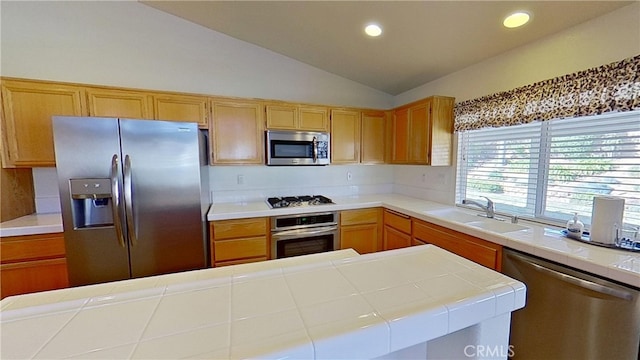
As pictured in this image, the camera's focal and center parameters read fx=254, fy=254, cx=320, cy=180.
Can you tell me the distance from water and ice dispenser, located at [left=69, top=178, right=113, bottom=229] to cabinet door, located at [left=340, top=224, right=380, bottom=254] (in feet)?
6.83

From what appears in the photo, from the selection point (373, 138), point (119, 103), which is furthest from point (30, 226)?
point (373, 138)

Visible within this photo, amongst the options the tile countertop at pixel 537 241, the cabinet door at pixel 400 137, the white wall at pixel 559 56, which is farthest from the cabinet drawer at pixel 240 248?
the white wall at pixel 559 56

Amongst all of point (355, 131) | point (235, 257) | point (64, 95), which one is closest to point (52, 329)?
point (235, 257)

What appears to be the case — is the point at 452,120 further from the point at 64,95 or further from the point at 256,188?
the point at 64,95

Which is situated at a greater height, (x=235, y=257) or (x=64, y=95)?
(x=64, y=95)

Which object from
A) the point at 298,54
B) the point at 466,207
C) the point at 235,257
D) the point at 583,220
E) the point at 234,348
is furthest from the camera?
the point at 298,54

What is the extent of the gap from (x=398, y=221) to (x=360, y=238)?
1.56ft

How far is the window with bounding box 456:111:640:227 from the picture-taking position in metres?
1.60

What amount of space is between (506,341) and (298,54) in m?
3.04

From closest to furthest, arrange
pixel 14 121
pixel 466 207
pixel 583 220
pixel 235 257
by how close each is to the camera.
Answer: pixel 583 220 < pixel 14 121 < pixel 235 257 < pixel 466 207

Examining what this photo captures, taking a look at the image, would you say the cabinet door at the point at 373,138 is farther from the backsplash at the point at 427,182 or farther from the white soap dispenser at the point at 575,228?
the white soap dispenser at the point at 575,228

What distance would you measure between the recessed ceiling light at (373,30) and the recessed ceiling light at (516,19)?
2.94 ft

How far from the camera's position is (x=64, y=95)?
2164 mm

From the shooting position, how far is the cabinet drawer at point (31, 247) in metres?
1.89
